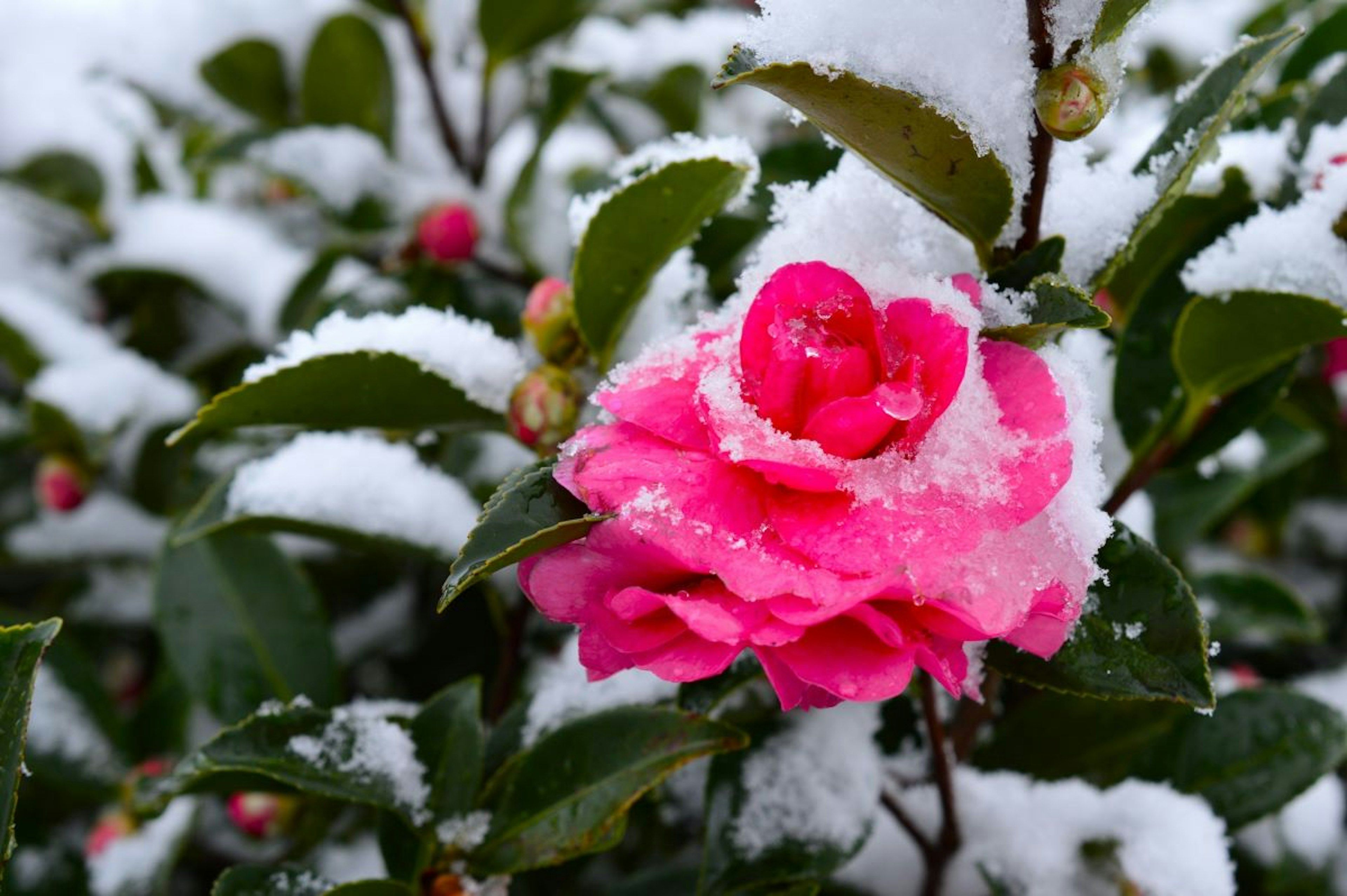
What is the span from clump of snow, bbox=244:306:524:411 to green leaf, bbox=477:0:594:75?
1.88 feet

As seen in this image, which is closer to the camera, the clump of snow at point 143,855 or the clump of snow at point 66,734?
the clump of snow at point 143,855

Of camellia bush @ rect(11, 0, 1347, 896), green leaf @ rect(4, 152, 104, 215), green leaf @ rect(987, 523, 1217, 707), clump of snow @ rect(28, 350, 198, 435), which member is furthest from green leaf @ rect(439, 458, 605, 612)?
green leaf @ rect(4, 152, 104, 215)

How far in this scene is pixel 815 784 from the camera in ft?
2.41

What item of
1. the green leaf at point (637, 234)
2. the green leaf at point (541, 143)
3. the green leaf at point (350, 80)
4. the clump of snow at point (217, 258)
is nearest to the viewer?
the green leaf at point (637, 234)

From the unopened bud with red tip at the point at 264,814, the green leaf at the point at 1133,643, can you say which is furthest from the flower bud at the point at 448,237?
the green leaf at the point at 1133,643

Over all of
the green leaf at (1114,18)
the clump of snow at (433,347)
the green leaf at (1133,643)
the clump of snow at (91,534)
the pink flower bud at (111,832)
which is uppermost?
the green leaf at (1114,18)

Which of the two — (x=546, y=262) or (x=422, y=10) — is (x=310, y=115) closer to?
(x=422, y=10)

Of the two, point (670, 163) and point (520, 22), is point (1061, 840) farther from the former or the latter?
point (520, 22)

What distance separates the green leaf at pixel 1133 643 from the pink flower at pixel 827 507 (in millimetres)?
61

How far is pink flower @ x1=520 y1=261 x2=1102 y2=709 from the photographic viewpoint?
1.56 ft

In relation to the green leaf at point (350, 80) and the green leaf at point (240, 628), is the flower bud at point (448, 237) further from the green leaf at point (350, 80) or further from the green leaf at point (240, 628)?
the green leaf at point (240, 628)

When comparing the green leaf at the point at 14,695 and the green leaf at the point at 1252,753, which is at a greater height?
the green leaf at the point at 14,695

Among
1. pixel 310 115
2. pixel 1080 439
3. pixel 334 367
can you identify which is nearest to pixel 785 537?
pixel 1080 439

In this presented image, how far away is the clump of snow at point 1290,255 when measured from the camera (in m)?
0.70
